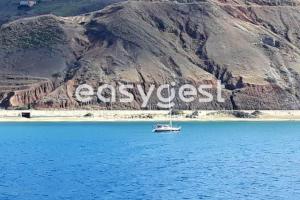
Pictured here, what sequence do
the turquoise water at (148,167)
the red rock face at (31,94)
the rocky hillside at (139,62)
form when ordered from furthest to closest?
the rocky hillside at (139,62) < the red rock face at (31,94) < the turquoise water at (148,167)

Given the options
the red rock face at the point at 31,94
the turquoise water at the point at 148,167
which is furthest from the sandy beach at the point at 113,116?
the turquoise water at the point at 148,167

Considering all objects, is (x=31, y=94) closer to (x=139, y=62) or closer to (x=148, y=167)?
(x=139, y=62)

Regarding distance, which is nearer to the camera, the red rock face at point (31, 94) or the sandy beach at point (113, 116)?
the sandy beach at point (113, 116)

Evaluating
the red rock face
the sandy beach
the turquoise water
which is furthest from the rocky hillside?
the turquoise water

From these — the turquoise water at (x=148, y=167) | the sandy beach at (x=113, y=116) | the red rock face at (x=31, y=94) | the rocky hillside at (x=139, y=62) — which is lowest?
the turquoise water at (x=148, y=167)

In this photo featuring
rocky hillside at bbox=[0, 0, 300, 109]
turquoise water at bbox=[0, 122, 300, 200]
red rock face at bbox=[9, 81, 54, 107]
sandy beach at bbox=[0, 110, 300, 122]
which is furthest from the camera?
rocky hillside at bbox=[0, 0, 300, 109]

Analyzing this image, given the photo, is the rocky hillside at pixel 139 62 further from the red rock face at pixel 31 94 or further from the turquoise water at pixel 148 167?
the turquoise water at pixel 148 167

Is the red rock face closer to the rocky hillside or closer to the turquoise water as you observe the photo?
the rocky hillside

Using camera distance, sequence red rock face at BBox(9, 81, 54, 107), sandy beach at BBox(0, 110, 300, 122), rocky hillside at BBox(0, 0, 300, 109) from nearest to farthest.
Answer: sandy beach at BBox(0, 110, 300, 122) → red rock face at BBox(9, 81, 54, 107) → rocky hillside at BBox(0, 0, 300, 109)
